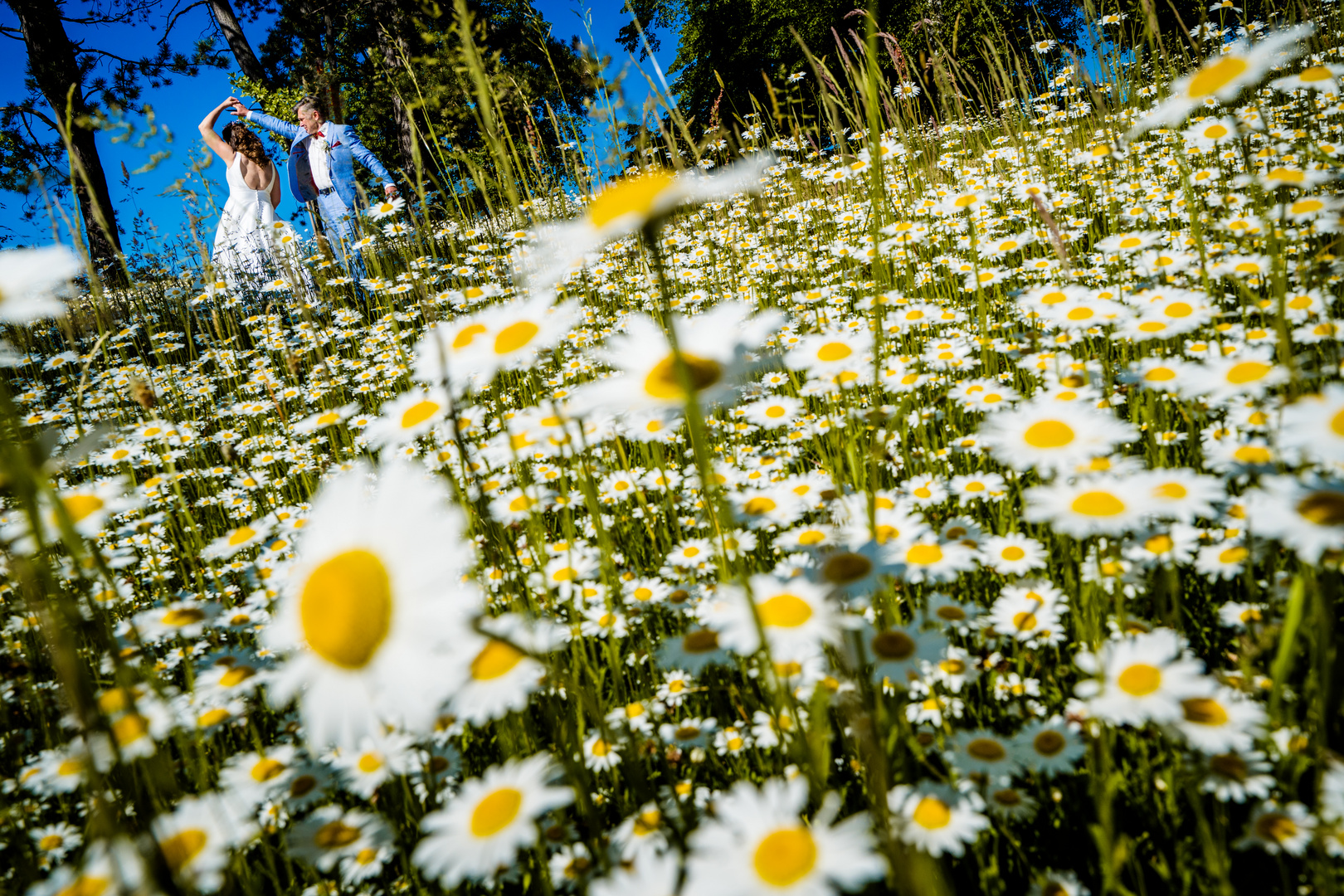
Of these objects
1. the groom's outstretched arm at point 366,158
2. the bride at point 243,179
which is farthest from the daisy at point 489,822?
the bride at point 243,179

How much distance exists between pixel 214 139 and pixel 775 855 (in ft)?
29.3

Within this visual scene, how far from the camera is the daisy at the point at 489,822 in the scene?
28.2 inches

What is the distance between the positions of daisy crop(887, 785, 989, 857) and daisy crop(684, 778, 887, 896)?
0.16 metres

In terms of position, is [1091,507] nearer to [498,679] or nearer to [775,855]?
[775,855]

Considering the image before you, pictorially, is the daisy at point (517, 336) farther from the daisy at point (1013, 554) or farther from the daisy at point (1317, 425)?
the daisy at point (1317, 425)

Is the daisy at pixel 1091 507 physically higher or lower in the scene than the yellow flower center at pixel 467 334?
lower

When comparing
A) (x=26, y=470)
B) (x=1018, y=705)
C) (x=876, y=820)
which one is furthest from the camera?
(x=1018, y=705)

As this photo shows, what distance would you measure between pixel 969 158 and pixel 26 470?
5.23m

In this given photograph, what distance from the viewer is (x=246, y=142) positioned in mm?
7129

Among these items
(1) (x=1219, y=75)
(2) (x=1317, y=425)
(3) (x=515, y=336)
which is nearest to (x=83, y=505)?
(3) (x=515, y=336)

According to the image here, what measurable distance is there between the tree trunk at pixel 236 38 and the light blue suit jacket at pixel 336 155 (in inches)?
335

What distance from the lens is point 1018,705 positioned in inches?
43.8

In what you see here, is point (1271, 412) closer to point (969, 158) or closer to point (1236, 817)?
point (1236, 817)

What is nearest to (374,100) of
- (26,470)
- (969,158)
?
(969,158)
